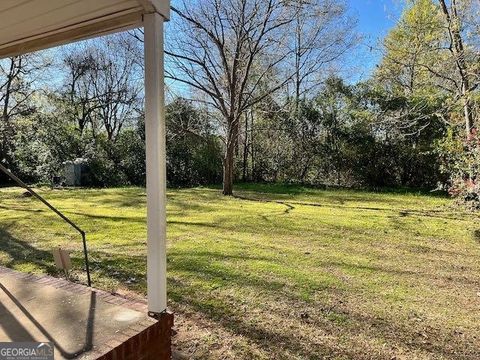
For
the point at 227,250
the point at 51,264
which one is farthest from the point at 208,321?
the point at 51,264

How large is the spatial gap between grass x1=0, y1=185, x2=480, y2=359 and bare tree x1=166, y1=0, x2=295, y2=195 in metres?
3.30

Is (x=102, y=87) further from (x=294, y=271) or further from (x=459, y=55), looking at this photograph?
(x=294, y=271)

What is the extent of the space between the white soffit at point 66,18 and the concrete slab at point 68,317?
170cm

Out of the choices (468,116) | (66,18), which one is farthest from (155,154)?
(468,116)

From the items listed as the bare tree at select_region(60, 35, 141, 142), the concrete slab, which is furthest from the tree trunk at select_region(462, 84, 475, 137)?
the bare tree at select_region(60, 35, 141, 142)

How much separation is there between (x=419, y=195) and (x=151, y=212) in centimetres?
993

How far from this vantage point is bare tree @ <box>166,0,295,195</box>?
873cm

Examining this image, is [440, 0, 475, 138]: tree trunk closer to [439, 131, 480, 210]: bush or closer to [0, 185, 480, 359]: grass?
[439, 131, 480, 210]: bush

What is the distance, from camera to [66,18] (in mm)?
2207

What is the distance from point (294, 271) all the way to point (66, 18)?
308cm

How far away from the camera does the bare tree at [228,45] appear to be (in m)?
8.73

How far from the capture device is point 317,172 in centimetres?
1285

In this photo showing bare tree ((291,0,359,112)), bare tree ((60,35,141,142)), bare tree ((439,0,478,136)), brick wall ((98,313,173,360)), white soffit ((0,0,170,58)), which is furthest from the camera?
bare tree ((60,35,141,142))

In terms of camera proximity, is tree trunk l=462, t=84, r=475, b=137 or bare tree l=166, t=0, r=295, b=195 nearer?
tree trunk l=462, t=84, r=475, b=137
